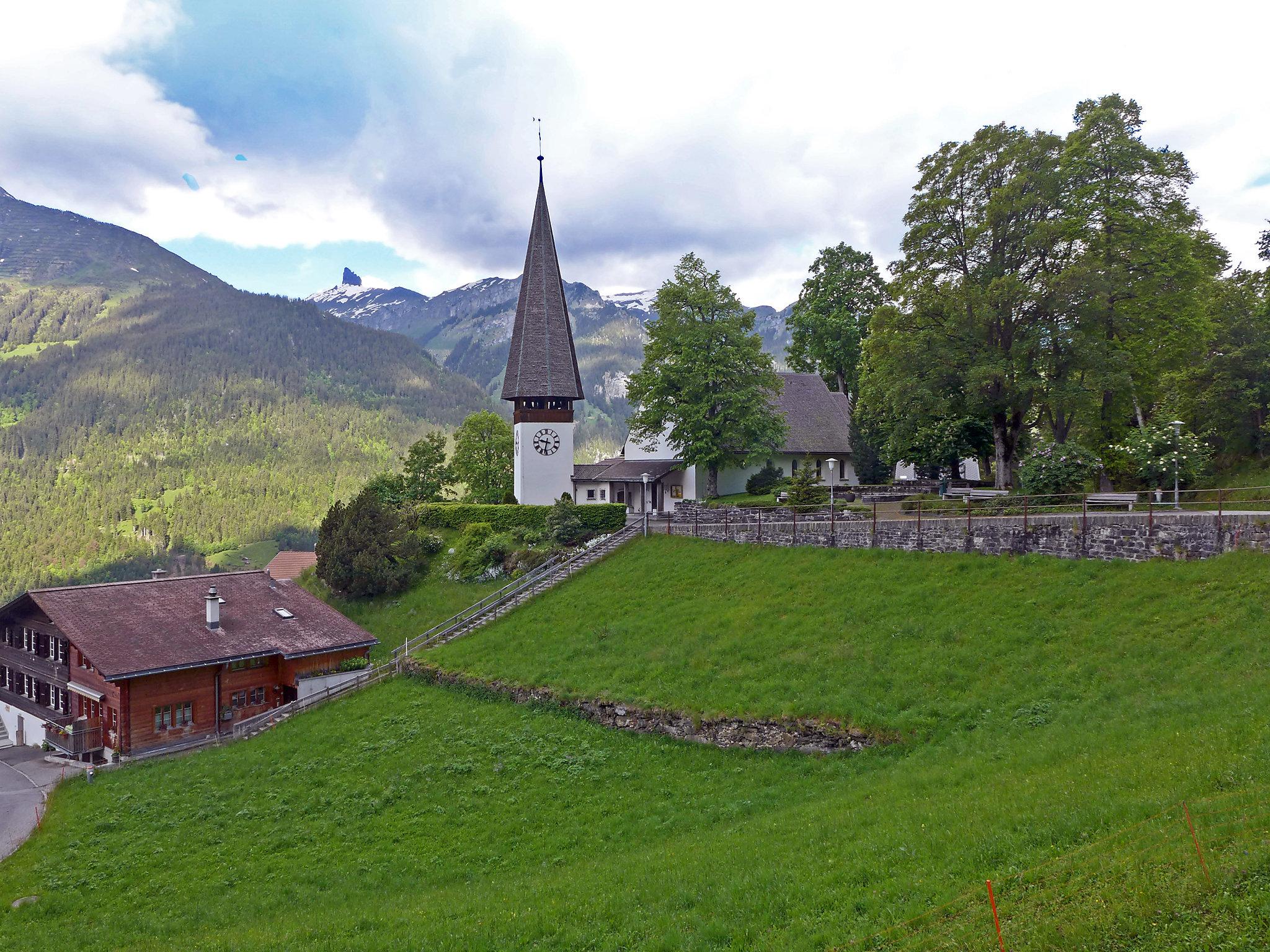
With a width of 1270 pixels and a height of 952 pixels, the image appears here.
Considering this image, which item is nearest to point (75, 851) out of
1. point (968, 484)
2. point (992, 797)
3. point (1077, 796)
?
point (992, 797)

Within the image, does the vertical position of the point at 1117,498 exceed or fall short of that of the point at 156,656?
it exceeds it

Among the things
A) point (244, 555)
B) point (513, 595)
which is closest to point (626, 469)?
point (513, 595)

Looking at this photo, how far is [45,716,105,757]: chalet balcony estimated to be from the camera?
27219 millimetres

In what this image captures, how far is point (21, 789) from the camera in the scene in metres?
23.8

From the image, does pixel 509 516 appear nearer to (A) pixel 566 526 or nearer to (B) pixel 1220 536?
(A) pixel 566 526

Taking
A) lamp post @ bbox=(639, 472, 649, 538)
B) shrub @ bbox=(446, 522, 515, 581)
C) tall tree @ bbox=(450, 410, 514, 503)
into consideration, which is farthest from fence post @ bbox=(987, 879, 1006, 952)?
tall tree @ bbox=(450, 410, 514, 503)

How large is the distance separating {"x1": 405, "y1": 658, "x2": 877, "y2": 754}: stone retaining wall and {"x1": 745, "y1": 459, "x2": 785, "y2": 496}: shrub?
24541mm

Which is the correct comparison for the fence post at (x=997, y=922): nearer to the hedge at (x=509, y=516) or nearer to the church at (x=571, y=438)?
the hedge at (x=509, y=516)

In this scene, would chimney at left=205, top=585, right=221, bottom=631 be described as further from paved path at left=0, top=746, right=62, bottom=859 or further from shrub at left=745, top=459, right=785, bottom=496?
shrub at left=745, top=459, right=785, bottom=496

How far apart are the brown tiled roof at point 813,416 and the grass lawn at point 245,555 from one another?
120 metres

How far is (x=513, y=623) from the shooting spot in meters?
30.3

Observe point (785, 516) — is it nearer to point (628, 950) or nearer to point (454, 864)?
point (454, 864)

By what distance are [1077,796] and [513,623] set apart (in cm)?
2317

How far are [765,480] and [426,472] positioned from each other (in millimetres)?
26517
